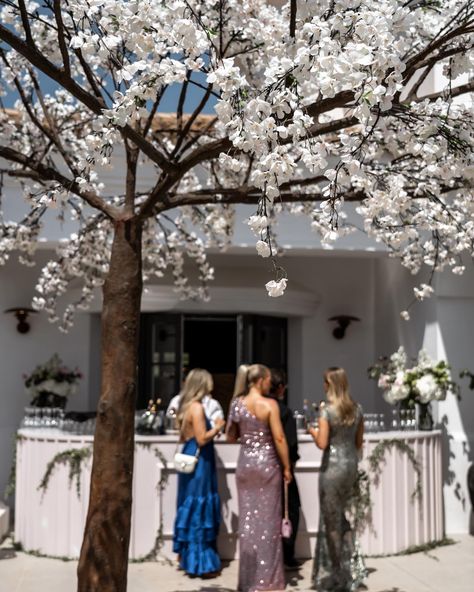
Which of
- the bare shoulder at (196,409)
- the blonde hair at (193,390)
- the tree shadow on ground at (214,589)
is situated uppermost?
the blonde hair at (193,390)

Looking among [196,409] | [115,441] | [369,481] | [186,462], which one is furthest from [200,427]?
[115,441]

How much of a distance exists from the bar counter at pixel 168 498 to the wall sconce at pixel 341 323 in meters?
3.04

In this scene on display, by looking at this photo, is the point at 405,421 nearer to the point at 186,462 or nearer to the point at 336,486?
the point at 336,486

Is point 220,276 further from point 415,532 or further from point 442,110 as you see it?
point 442,110

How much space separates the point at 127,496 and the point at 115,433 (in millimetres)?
356

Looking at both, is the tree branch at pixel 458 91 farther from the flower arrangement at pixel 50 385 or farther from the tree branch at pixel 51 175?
the flower arrangement at pixel 50 385

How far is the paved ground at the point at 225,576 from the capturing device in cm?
659

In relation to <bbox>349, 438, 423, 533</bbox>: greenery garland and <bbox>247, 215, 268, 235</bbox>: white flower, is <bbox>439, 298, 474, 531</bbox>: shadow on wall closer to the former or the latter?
<bbox>349, 438, 423, 533</bbox>: greenery garland

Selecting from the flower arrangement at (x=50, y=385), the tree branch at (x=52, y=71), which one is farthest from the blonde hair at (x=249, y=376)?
the flower arrangement at (x=50, y=385)

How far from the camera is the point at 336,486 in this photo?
256 inches

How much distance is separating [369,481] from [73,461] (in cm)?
263

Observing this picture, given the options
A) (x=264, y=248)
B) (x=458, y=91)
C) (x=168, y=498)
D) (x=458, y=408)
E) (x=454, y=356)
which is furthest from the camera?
(x=454, y=356)

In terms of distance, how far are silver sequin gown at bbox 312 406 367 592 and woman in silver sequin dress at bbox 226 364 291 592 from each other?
1.03 feet

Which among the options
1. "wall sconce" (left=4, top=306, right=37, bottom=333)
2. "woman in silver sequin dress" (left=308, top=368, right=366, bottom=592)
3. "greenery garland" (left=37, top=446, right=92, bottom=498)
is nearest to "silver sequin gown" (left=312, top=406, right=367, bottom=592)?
"woman in silver sequin dress" (left=308, top=368, right=366, bottom=592)
